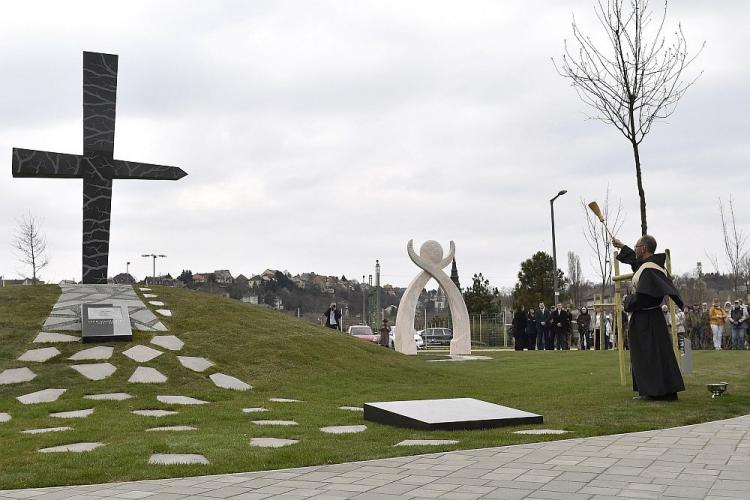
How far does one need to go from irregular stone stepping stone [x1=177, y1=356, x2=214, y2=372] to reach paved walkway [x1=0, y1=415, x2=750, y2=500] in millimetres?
6702

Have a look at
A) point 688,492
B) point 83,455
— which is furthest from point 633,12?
point 83,455

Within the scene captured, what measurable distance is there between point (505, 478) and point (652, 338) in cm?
510

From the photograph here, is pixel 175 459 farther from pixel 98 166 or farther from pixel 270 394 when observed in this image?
pixel 98 166

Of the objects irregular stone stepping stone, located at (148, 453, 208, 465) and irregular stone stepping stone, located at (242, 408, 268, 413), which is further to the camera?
irregular stone stepping stone, located at (242, 408, 268, 413)

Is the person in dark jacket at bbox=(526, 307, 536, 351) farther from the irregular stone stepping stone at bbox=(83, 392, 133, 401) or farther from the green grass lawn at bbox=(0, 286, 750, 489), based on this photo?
the irregular stone stepping stone at bbox=(83, 392, 133, 401)

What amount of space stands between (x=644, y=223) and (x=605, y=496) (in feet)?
28.7

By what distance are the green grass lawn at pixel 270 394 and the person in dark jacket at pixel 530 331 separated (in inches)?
326

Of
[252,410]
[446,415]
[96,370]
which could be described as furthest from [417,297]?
[446,415]

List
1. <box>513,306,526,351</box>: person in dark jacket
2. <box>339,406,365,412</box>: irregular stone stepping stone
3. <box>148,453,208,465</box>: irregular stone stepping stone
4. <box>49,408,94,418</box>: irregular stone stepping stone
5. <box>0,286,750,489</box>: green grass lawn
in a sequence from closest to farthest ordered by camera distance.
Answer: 1. <box>148,453,208,465</box>: irregular stone stepping stone
2. <box>0,286,750,489</box>: green grass lawn
3. <box>49,408,94,418</box>: irregular stone stepping stone
4. <box>339,406,365,412</box>: irregular stone stepping stone
5. <box>513,306,526,351</box>: person in dark jacket

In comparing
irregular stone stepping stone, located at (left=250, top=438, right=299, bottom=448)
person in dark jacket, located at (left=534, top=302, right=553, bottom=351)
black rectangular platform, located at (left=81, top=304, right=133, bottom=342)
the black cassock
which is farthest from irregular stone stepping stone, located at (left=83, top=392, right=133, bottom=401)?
person in dark jacket, located at (left=534, top=302, right=553, bottom=351)

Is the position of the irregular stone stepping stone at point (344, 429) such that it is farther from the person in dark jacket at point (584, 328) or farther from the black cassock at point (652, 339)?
the person in dark jacket at point (584, 328)

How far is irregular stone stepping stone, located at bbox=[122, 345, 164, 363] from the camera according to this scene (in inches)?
451

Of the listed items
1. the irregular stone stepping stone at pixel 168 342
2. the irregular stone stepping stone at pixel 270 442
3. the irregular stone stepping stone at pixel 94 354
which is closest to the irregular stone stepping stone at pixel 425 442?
the irregular stone stepping stone at pixel 270 442

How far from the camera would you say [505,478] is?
4629mm
